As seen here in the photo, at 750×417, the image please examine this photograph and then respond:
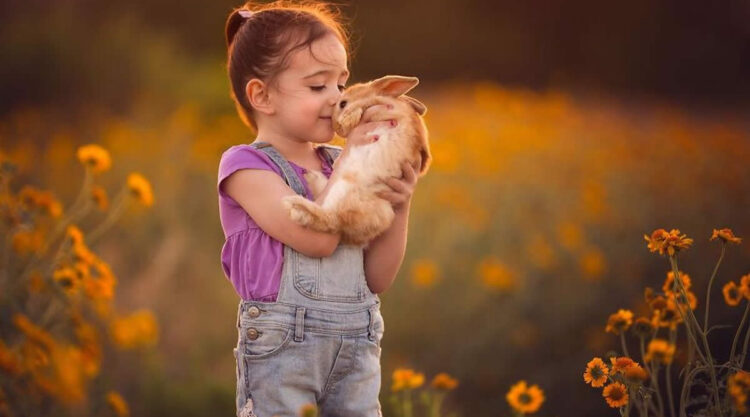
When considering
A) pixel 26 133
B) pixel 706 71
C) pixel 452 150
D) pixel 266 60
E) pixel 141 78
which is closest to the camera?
pixel 266 60

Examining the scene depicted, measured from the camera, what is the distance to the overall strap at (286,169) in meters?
2.02

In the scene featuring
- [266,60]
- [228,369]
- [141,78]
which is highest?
[141,78]

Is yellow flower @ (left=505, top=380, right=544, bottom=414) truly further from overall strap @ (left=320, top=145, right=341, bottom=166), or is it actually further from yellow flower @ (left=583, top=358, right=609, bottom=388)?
overall strap @ (left=320, top=145, right=341, bottom=166)

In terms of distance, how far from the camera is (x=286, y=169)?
203 centimetres

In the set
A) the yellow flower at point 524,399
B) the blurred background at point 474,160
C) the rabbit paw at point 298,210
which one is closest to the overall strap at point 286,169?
the rabbit paw at point 298,210

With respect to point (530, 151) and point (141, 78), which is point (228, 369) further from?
point (530, 151)

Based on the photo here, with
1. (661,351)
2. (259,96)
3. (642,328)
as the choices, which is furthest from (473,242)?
(661,351)

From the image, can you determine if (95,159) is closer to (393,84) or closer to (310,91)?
(310,91)

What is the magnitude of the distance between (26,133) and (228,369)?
4.68ft

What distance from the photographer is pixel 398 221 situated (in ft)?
6.92

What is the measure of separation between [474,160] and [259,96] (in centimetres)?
263

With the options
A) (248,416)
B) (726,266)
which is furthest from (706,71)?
(248,416)

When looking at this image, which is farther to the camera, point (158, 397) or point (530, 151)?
point (530, 151)

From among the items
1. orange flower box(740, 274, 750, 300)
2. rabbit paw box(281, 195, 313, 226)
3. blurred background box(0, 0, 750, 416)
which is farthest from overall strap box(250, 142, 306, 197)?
blurred background box(0, 0, 750, 416)
